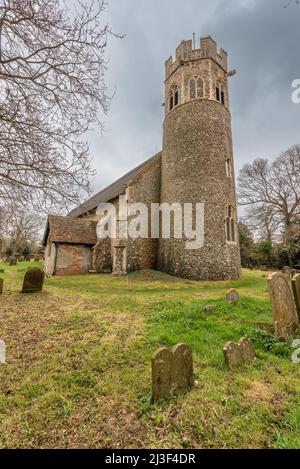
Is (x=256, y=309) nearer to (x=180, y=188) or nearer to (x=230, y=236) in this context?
(x=230, y=236)

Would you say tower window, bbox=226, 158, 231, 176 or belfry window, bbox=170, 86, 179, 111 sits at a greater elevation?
belfry window, bbox=170, 86, 179, 111

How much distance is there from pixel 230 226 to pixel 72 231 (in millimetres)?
11415

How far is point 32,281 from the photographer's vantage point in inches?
360

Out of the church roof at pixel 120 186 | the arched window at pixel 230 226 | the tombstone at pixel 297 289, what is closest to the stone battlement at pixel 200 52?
the church roof at pixel 120 186

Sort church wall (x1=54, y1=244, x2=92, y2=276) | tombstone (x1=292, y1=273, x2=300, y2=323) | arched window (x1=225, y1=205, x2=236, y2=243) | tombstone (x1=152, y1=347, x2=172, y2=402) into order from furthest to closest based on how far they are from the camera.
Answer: church wall (x1=54, y1=244, x2=92, y2=276)
arched window (x1=225, y1=205, x2=236, y2=243)
tombstone (x1=292, y1=273, x2=300, y2=323)
tombstone (x1=152, y1=347, x2=172, y2=402)

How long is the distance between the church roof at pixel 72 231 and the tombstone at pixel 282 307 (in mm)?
14732

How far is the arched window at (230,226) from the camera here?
49.8 feet

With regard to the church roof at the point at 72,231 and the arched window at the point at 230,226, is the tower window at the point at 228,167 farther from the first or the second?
the church roof at the point at 72,231

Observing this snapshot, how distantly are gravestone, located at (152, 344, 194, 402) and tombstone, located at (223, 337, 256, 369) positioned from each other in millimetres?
705

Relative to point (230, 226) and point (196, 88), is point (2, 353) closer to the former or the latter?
point (230, 226)

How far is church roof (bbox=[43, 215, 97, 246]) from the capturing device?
17000mm

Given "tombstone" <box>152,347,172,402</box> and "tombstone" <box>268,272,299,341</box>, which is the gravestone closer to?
"tombstone" <box>152,347,172,402</box>

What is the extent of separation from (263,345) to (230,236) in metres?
11.7

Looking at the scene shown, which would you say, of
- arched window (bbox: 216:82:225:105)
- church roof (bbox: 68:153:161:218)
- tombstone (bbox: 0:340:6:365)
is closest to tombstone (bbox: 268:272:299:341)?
tombstone (bbox: 0:340:6:365)
